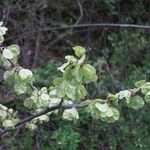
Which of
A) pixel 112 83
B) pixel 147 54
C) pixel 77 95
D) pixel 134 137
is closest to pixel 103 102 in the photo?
pixel 77 95

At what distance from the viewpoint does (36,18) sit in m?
4.95

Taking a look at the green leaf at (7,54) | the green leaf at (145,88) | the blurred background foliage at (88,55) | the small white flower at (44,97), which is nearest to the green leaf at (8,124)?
the small white flower at (44,97)

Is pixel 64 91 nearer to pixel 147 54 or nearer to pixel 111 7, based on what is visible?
pixel 147 54

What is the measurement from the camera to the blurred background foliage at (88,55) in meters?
3.75

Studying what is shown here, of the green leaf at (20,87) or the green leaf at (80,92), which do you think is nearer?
the green leaf at (80,92)

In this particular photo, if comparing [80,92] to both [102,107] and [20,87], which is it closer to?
[102,107]

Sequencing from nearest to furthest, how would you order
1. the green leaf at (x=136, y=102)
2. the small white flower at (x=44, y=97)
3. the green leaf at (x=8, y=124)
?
the green leaf at (x=136, y=102)
the small white flower at (x=44, y=97)
the green leaf at (x=8, y=124)

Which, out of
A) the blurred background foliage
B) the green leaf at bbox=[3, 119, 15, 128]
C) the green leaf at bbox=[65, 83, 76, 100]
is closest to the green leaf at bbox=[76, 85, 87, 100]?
the green leaf at bbox=[65, 83, 76, 100]

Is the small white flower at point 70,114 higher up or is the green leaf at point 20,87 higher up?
the green leaf at point 20,87

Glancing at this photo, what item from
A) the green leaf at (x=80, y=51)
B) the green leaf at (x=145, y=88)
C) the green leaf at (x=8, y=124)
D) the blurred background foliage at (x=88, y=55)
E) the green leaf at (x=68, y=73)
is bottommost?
the blurred background foliage at (x=88, y=55)

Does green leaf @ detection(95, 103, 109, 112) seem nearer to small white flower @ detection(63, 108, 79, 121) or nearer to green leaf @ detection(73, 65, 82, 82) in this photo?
green leaf @ detection(73, 65, 82, 82)

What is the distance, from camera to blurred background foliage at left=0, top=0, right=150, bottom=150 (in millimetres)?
3746

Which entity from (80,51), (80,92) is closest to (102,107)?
(80,92)

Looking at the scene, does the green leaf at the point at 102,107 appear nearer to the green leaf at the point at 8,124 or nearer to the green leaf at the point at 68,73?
the green leaf at the point at 68,73
